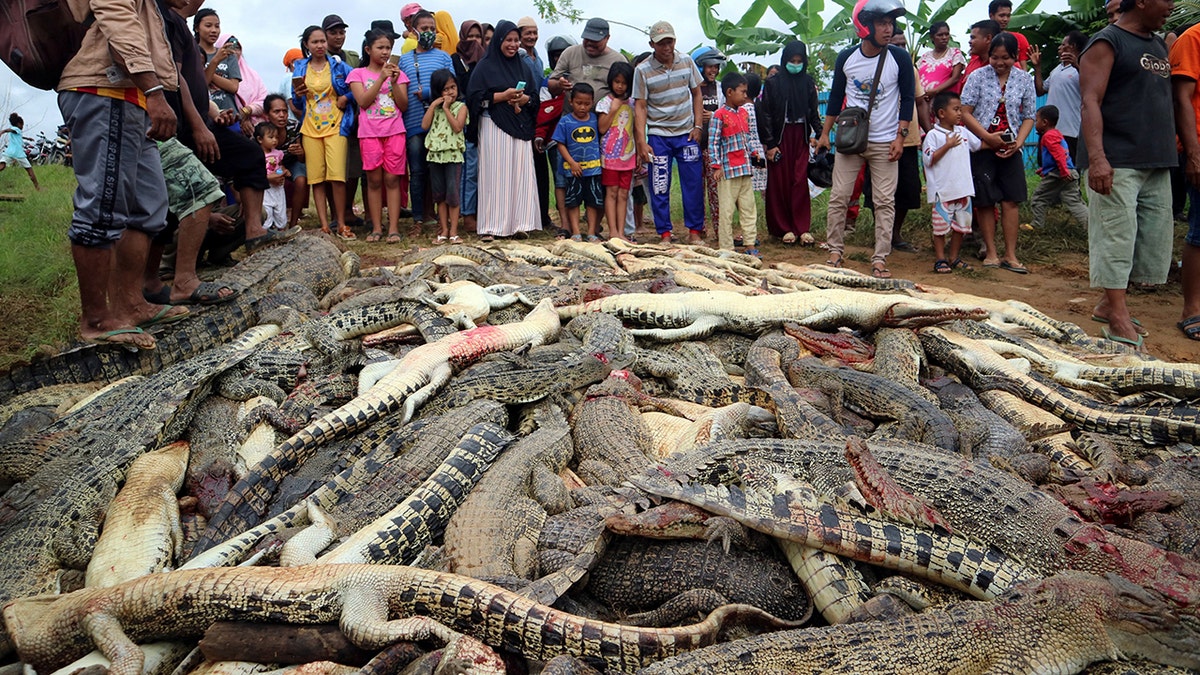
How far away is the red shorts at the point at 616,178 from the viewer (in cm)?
892

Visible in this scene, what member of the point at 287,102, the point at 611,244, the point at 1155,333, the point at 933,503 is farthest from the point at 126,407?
the point at 1155,333

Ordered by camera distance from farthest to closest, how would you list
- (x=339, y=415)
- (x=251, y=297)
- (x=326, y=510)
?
(x=251, y=297) < (x=339, y=415) < (x=326, y=510)

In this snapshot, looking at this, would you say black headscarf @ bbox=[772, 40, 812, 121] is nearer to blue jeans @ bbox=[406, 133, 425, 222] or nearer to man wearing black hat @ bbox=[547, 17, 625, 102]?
man wearing black hat @ bbox=[547, 17, 625, 102]

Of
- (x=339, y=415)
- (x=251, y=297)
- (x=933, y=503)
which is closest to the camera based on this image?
(x=933, y=503)

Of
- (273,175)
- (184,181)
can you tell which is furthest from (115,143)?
(273,175)

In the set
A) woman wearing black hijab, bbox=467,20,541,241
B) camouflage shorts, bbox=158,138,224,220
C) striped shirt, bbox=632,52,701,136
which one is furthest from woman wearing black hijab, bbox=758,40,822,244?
camouflage shorts, bbox=158,138,224,220

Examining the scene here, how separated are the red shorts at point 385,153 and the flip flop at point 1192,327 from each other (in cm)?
769

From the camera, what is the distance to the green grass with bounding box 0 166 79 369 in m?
5.61

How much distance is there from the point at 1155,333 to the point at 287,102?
8.95 meters

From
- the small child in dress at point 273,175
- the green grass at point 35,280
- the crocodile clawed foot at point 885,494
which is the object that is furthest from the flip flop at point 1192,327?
the small child in dress at point 273,175

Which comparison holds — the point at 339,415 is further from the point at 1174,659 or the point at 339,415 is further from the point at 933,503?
the point at 1174,659

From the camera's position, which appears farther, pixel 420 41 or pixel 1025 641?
pixel 420 41

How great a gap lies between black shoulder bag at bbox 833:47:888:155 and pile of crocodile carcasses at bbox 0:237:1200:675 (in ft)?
10.4

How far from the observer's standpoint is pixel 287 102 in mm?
8898
